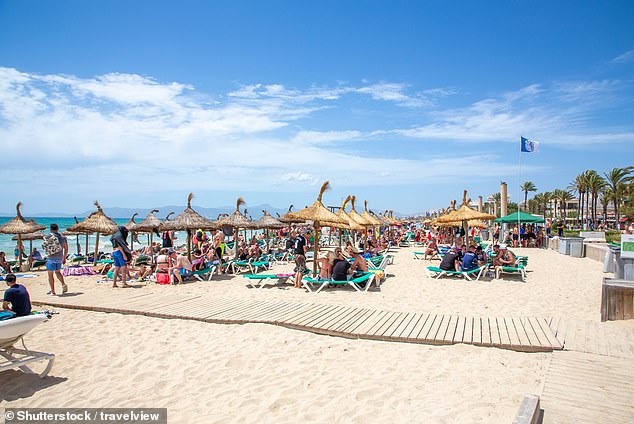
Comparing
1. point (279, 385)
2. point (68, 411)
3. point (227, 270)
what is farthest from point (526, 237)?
point (68, 411)

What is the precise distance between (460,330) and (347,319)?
1750mm

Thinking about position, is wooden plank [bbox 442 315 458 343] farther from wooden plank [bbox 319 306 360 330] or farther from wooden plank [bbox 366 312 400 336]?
wooden plank [bbox 319 306 360 330]

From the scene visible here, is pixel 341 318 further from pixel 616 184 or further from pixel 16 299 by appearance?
pixel 616 184

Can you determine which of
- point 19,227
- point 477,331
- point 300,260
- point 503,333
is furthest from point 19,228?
point 503,333

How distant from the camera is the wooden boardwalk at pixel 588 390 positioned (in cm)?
332

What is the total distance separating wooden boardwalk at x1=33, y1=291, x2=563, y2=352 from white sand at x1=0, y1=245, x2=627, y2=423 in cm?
19

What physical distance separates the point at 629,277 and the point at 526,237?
53.3 feet

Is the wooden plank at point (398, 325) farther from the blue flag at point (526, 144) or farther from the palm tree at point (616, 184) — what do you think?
the palm tree at point (616, 184)

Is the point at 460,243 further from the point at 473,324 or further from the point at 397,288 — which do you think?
the point at 473,324

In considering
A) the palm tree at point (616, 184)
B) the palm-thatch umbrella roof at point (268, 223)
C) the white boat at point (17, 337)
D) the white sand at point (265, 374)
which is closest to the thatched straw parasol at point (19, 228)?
the palm-thatch umbrella roof at point (268, 223)

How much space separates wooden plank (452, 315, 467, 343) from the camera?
5.35 meters

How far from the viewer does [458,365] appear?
4.61 m

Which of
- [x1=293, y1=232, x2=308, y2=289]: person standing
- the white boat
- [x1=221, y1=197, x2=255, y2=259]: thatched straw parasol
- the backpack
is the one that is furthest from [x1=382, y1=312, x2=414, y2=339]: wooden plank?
[x1=221, y1=197, x2=255, y2=259]: thatched straw parasol

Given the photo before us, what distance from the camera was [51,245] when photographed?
8.40m
